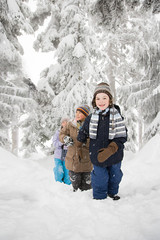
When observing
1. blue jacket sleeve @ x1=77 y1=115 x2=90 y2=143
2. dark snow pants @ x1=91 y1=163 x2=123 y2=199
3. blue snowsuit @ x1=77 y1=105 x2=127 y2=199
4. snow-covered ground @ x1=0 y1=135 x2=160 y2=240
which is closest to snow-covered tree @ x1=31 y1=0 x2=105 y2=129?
blue jacket sleeve @ x1=77 y1=115 x2=90 y2=143

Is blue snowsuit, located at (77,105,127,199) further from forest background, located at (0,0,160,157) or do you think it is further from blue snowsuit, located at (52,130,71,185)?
forest background, located at (0,0,160,157)

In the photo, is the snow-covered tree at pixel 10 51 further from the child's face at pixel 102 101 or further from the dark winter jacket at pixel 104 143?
the dark winter jacket at pixel 104 143

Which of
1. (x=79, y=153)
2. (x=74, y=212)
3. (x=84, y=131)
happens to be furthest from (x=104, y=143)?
(x=74, y=212)

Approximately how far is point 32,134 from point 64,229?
36.1 feet

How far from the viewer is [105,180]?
2434mm

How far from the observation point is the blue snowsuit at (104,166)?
2422 millimetres

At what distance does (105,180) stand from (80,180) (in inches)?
35.5

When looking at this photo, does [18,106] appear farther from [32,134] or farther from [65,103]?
[32,134]

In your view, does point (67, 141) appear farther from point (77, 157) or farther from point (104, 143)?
point (104, 143)

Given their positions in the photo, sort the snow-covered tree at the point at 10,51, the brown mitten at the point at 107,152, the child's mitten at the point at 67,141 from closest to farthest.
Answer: the brown mitten at the point at 107,152, the child's mitten at the point at 67,141, the snow-covered tree at the point at 10,51

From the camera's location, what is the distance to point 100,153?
2.34 m

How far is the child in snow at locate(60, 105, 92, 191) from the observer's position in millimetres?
3080

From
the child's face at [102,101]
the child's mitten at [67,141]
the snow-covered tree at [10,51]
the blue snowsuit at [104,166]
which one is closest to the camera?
the blue snowsuit at [104,166]

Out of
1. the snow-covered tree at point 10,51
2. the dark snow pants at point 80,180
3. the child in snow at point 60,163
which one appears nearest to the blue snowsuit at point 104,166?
the dark snow pants at point 80,180
